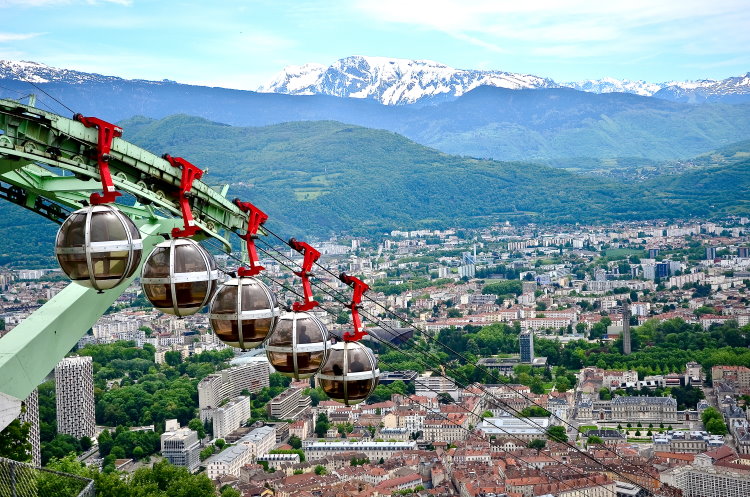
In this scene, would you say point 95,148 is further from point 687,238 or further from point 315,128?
point 315,128

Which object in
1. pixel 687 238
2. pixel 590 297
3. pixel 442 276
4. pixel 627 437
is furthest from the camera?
pixel 687 238

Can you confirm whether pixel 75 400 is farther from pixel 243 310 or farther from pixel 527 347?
pixel 243 310

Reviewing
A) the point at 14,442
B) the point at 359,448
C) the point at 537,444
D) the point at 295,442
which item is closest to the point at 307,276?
the point at 14,442

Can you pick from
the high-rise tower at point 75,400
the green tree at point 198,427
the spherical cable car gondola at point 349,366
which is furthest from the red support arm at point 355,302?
the green tree at point 198,427

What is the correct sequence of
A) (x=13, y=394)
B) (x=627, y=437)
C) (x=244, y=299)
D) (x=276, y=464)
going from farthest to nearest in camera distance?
(x=627, y=437), (x=276, y=464), (x=13, y=394), (x=244, y=299)

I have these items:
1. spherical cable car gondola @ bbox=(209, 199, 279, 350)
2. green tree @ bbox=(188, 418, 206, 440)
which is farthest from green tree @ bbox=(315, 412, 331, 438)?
spherical cable car gondola @ bbox=(209, 199, 279, 350)

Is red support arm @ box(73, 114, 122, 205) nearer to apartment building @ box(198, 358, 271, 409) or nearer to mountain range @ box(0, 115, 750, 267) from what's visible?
apartment building @ box(198, 358, 271, 409)

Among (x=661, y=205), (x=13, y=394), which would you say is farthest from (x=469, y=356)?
(x=661, y=205)
